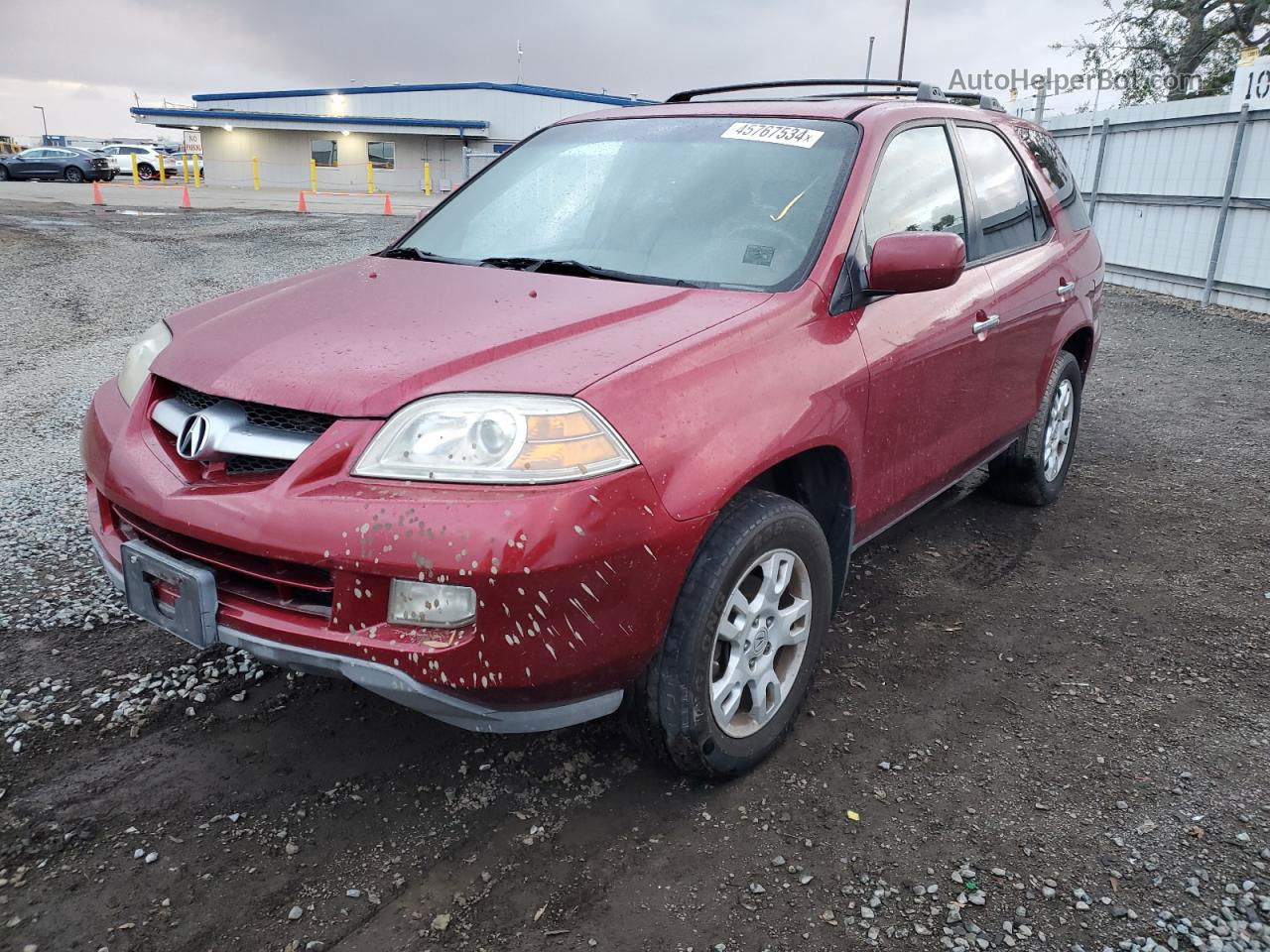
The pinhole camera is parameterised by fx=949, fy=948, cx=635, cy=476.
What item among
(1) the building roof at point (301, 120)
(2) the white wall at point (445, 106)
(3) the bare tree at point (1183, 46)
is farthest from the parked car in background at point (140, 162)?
(3) the bare tree at point (1183, 46)

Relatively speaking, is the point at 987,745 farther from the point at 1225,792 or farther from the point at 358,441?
the point at 358,441

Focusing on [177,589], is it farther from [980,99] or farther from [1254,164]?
[1254,164]

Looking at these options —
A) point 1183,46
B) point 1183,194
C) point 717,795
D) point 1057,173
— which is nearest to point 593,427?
point 717,795

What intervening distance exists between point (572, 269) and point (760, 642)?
1.25 meters

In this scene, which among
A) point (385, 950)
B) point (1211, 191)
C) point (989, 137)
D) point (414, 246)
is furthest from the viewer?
point (1211, 191)

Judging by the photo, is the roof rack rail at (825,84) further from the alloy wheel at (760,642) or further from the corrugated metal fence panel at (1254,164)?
the corrugated metal fence panel at (1254,164)

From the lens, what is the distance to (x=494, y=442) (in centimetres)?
199

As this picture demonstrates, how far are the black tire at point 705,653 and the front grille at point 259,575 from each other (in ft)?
2.53

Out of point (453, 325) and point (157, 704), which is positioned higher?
point (453, 325)

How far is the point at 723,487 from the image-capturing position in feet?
7.16

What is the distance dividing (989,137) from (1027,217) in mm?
404

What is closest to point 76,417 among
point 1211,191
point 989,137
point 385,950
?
point 385,950

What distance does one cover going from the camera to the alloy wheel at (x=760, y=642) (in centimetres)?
240

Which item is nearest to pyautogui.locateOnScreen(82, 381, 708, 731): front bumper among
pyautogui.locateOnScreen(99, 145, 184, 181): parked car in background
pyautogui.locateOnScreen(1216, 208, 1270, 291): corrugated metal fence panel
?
pyautogui.locateOnScreen(1216, 208, 1270, 291): corrugated metal fence panel
